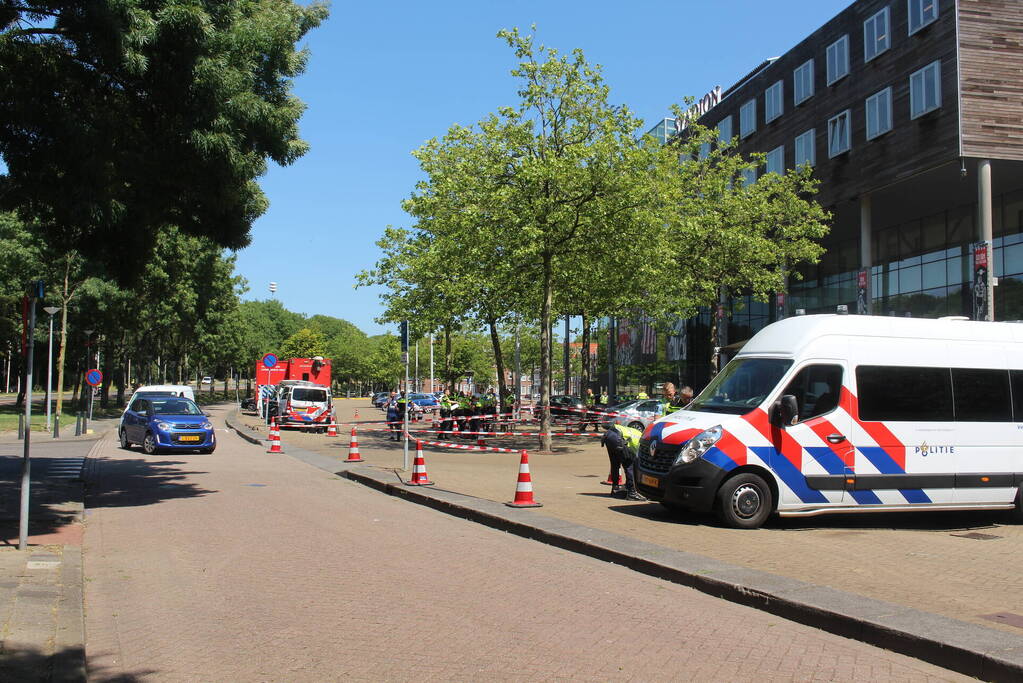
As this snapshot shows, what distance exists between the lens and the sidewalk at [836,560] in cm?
547

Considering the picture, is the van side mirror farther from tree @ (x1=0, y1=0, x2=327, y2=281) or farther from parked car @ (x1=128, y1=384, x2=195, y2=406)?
parked car @ (x1=128, y1=384, x2=195, y2=406)

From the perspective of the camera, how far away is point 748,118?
136 ft

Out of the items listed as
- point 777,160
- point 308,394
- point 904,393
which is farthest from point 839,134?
point 904,393

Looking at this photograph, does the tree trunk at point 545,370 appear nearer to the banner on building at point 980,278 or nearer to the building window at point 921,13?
the banner on building at point 980,278

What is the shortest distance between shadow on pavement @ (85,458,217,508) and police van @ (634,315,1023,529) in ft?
25.4

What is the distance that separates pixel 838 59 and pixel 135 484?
102 feet

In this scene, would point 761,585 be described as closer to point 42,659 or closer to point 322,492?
point 42,659

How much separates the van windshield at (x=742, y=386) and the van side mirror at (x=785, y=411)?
9.4 inches

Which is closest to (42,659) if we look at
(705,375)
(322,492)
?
(322,492)

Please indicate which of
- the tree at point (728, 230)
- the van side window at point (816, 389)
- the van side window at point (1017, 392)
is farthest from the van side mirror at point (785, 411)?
the tree at point (728, 230)

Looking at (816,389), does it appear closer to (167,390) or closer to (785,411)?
(785,411)

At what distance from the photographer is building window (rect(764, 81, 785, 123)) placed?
38375mm

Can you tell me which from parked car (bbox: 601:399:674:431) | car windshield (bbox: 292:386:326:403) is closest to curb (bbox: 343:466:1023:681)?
→ parked car (bbox: 601:399:674:431)

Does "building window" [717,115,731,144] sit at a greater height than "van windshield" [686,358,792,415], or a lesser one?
greater
